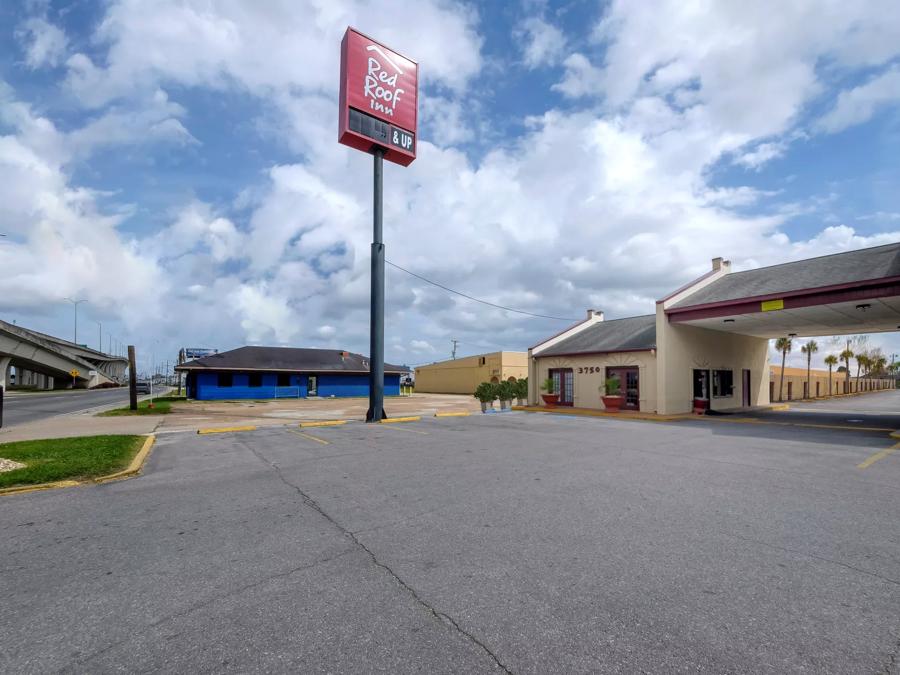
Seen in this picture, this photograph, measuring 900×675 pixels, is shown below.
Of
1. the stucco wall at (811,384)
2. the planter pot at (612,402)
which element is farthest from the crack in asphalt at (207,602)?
the stucco wall at (811,384)

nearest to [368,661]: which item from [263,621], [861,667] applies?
[263,621]

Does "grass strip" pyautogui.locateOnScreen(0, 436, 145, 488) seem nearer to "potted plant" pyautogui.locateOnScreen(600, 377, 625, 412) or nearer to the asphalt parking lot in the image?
the asphalt parking lot

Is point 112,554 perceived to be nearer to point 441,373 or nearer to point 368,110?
point 368,110

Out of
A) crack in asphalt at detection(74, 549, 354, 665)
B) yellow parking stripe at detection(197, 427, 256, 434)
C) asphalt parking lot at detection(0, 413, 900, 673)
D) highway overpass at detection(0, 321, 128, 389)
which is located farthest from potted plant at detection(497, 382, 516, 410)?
Answer: highway overpass at detection(0, 321, 128, 389)

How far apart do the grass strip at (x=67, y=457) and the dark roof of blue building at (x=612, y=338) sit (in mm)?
19433

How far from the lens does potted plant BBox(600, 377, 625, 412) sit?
2089cm

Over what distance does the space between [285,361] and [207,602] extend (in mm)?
41058

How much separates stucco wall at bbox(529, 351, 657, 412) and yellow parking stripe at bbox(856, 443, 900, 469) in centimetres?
932

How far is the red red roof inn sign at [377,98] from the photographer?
18453 millimetres

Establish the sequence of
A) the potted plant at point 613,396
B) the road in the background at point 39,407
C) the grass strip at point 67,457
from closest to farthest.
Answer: the grass strip at point 67,457
the potted plant at point 613,396
the road in the background at point 39,407

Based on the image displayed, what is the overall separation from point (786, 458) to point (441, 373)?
4838 cm

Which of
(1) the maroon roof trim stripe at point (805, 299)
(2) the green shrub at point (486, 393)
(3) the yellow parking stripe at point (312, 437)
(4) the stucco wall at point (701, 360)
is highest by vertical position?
(1) the maroon roof trim stripe at point (805, 299)

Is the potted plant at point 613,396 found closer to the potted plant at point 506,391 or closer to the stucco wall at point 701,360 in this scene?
the stucco wall at point 701,360

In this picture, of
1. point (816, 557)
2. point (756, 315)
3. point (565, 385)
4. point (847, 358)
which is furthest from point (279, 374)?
point (847, 358)
